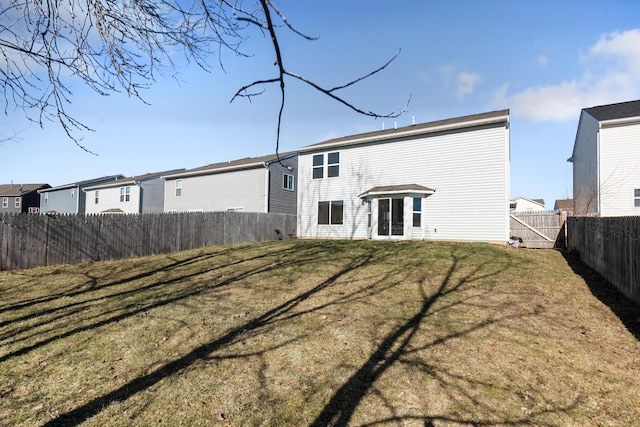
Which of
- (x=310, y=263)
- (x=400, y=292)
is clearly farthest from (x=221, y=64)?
(x=310, y=263)

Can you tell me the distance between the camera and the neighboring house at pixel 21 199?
47.1m

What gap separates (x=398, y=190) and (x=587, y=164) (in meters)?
13.1

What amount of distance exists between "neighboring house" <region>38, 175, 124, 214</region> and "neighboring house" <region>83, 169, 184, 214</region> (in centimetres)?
315

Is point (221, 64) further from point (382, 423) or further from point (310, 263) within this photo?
point (310, 263)

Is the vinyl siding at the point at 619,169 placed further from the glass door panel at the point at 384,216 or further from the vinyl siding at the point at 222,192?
the vinyl siding at the point at 222,192

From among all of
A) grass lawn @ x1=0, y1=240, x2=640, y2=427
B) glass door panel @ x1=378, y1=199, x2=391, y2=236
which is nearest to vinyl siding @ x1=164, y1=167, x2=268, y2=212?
glass door panel @ x1=378, y1=199, x2=391, y2=236

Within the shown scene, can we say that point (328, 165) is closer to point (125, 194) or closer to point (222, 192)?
point (222, 192)

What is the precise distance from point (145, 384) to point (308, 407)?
6.76ft

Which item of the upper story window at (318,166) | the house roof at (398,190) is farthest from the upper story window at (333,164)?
the house roof at (398,190)

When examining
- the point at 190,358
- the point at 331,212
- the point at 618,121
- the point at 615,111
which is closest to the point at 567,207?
the point at 615,111

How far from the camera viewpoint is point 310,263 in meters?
11.0

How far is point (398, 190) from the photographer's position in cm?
1647

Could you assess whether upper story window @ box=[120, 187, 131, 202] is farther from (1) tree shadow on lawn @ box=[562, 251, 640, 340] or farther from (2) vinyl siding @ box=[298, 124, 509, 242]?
(1) tree shadow on lawn @ box=[562, 251, 640, 340]

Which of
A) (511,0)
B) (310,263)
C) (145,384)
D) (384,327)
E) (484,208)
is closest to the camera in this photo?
(145,384)
